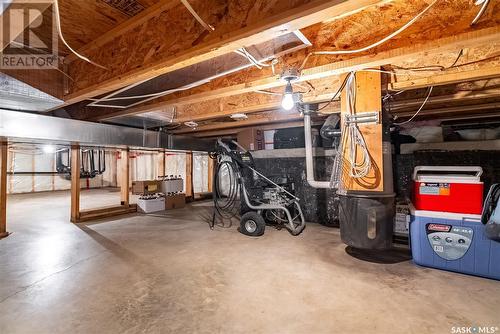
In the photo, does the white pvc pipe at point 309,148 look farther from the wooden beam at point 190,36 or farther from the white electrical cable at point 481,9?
the white electrical cable at point 481,9

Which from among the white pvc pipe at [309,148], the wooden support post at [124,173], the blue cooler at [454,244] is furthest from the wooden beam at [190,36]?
the wooden support post at [124,173]

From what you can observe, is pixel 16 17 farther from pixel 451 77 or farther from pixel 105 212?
pixel 105 212

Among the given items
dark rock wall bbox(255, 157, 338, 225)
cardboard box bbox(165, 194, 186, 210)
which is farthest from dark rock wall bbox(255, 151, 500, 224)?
cardboard box bbox(165, 194, 186, 210)

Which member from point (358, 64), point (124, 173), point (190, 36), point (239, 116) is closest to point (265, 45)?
point (190, 36)

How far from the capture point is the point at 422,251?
2104 millimetres

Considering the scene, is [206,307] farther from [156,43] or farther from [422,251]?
[422,251]

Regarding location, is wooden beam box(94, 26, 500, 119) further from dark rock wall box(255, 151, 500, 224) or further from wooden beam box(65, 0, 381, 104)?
dark rock wall box(255, 151, 500, 224)

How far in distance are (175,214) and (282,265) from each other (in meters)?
3.03

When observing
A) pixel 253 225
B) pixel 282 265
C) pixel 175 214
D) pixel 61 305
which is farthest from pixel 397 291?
pixel 175 214

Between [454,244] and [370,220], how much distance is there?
78 centimetres

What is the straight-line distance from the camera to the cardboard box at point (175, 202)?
5220mm

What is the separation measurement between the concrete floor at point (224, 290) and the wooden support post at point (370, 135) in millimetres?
755

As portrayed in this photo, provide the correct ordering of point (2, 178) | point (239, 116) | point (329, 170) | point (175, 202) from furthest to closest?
point (175, 202), point (329, 170), point (239, 116), point (2, 178)

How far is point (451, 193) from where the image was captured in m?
1.99
